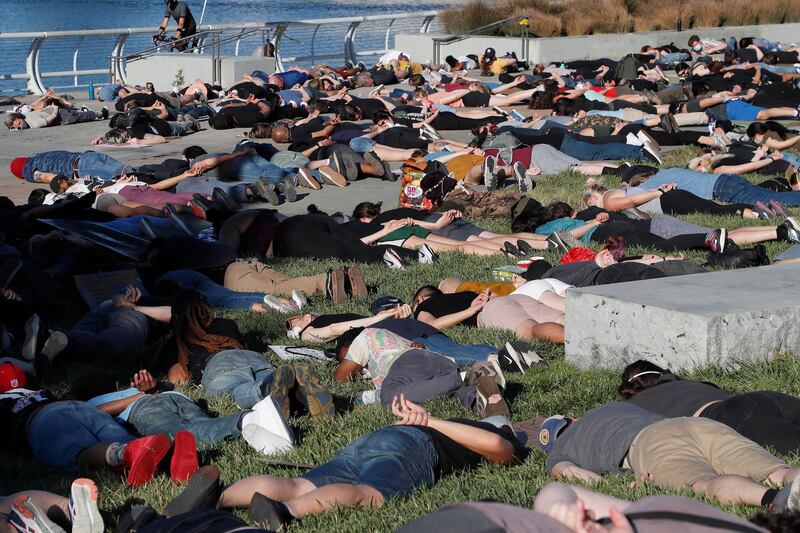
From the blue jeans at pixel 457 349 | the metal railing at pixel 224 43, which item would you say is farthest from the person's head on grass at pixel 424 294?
the metal railing at pixel 224 43

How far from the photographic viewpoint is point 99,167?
13445 mm

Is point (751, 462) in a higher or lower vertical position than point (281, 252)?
higher

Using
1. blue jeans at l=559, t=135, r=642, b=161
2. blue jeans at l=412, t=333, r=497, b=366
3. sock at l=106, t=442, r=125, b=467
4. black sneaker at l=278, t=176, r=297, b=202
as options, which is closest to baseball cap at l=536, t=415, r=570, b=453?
blue jeans at l=412, t=333, r=497, b=366

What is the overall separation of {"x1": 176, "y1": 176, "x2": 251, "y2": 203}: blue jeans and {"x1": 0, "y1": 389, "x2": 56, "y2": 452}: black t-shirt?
6.97 metres

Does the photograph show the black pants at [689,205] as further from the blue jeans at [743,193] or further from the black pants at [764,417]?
the black pants at [764,417]

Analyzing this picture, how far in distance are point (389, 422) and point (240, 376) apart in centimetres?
113

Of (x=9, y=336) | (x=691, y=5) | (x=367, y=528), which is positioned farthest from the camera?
(x=691, y=5)

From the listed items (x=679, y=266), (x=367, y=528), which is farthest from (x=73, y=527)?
(x=679, y=266)

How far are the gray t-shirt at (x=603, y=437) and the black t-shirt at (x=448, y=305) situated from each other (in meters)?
2.73

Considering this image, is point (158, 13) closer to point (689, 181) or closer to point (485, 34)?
point (485, 34)

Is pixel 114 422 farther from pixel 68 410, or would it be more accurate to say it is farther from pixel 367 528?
pixel 367 528

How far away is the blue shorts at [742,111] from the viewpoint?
17203 millimetres

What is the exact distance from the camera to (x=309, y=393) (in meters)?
5.85

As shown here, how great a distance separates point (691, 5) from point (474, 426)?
3239 centimetres
